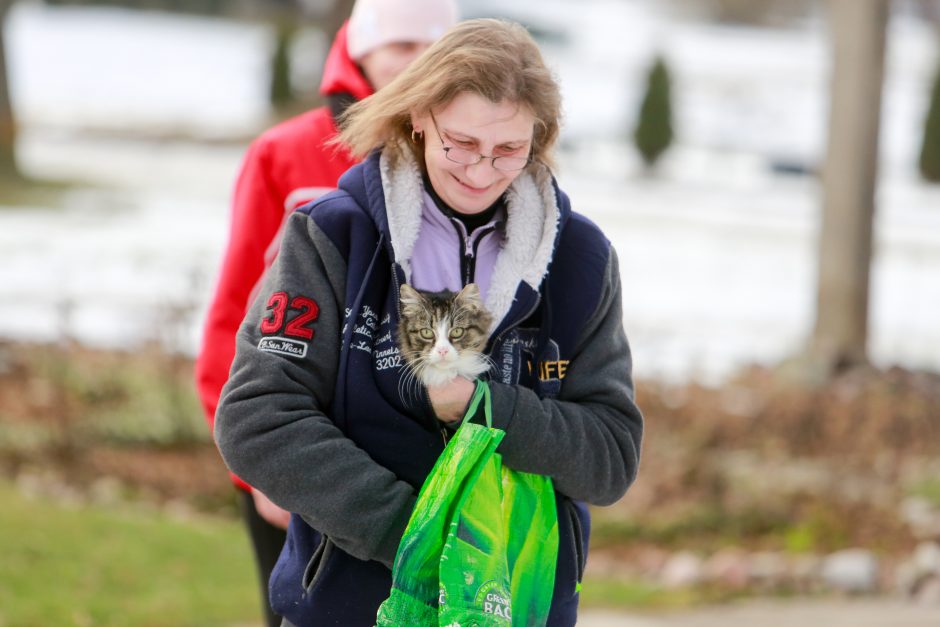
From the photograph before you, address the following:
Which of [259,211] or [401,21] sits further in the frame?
[259,211]

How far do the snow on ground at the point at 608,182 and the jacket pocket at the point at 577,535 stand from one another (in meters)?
0.69

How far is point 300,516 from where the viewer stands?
2.26 meters

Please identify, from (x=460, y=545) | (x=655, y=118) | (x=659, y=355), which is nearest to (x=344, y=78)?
(x=460, y=545)

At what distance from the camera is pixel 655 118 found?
18.9 m

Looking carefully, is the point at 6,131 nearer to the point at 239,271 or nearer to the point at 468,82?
the point at 239,271

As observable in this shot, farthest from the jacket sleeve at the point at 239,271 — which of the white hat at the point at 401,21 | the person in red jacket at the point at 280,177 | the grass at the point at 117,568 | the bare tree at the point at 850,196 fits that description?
the bare tree at the point at 850,196

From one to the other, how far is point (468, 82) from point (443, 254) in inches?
13.3

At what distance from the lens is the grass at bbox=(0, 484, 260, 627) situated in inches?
197

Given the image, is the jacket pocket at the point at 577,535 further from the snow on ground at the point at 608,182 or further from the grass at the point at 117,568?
the grass at the point at 117,568

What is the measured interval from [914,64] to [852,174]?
1922 centimetres

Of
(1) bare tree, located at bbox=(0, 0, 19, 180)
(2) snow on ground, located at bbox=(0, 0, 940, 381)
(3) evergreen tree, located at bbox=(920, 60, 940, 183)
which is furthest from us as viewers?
(3) evergreen tree, located at bbox=(920, 60, 940, 183)

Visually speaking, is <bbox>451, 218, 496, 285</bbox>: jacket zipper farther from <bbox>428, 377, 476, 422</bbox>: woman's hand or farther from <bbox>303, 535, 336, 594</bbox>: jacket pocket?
<bbox>303, 535, 336, 594</bbox>: jacket pocket

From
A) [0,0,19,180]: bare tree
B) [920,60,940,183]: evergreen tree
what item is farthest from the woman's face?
[920,60,940,183]: evergreen tree

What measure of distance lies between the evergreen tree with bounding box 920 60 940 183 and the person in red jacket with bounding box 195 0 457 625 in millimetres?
16355
